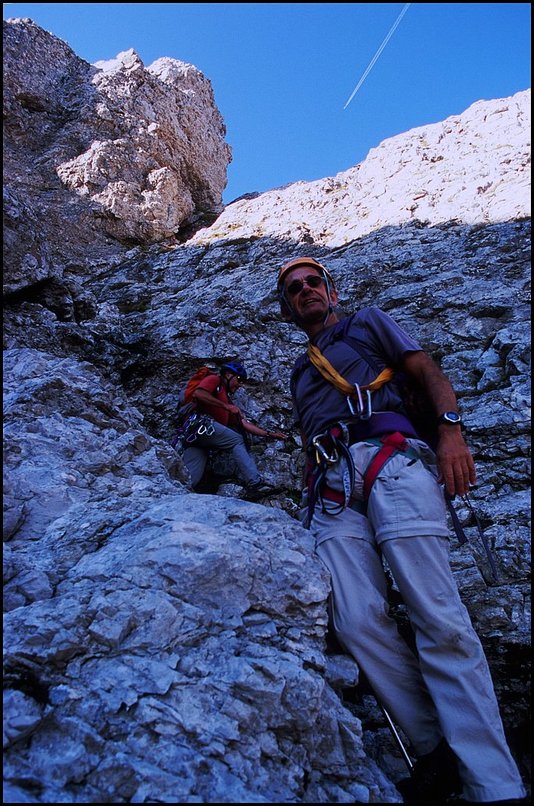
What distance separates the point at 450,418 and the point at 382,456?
61 centimetres

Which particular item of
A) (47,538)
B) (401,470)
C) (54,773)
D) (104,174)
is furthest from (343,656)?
(104,174)

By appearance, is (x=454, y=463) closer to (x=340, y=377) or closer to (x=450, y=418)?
(x=450, y=418)

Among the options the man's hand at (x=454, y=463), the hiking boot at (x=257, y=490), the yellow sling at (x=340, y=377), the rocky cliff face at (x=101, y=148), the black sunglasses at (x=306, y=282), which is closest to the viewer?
the man's hand at (x=454, y=463)

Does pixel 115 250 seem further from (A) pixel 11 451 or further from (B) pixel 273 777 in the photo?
(B) pixel 273 777

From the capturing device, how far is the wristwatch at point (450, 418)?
376 centimetres

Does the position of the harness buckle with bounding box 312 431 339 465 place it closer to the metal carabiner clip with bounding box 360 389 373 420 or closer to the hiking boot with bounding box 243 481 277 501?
the metal carabiner clip with bounding box 360 389 373 420

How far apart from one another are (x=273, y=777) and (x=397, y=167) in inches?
564

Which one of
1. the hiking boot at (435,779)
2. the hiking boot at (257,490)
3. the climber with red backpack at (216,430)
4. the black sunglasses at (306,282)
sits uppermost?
the black sunglasses at (306,282)

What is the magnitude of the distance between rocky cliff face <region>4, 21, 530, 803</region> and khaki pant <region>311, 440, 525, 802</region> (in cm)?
23

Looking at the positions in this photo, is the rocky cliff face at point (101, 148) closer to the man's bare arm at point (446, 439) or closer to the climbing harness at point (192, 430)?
the climbing harness at point (192, 430)

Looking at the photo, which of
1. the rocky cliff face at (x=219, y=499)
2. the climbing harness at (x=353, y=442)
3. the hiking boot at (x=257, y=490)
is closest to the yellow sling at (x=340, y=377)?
the climbing harness at (x=353, y=442)

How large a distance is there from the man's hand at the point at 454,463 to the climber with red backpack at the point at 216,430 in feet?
13.7

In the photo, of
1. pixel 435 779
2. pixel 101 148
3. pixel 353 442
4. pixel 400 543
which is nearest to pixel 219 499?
pixel 353 442

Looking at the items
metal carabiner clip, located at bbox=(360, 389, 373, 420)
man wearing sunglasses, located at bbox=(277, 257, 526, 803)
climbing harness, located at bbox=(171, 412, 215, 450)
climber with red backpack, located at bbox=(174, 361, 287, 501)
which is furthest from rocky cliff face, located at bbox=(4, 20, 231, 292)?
metal carabiner clip, located at bbox=(360, 389, 373, 420)
